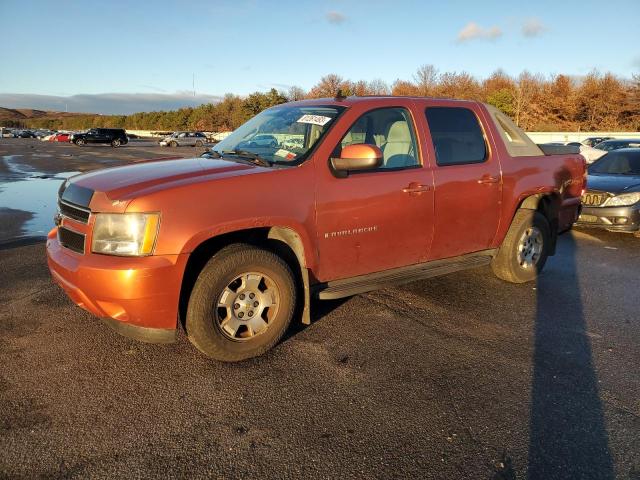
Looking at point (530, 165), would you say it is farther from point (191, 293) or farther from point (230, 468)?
point (230, 468)

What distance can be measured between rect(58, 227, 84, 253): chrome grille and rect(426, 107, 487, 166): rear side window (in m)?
2.95

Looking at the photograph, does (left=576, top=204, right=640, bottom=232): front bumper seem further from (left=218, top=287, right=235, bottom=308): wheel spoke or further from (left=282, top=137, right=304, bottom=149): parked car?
(left=218, top=287, right=235, bottom=308): wheel spoke

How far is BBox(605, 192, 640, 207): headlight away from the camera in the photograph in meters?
7.66

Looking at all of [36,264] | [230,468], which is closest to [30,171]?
[36,264]

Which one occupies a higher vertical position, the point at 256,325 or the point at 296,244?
the point at 296,244

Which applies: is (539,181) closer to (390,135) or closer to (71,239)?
(390,135)

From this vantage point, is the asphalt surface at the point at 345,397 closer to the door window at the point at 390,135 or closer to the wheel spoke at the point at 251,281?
the wheel spoke at the point at 251,281

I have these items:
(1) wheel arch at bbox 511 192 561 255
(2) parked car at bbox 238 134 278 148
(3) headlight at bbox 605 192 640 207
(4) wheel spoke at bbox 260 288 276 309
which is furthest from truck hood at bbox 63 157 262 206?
(3) headlight at bbox 605 192 640 207

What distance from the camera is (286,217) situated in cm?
332

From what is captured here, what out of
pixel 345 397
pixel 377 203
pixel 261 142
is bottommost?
pixel 345 397

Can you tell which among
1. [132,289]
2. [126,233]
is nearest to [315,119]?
[126,233]

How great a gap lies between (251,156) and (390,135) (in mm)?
1262

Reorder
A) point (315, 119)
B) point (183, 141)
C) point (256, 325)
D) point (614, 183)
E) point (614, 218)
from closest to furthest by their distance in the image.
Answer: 1. point (256, 325)
2. point (315, 119)
3. point (614, 218)
4. point (614, 183)
5. point (183, 141)

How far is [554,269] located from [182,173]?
481 centimetres
